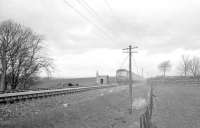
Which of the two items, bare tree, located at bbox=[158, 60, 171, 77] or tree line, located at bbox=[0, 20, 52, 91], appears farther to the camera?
bare tree, located at bbox=[158, 60, 171, 77]

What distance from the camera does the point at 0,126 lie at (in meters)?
9.61

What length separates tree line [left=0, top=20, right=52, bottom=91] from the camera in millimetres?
33478

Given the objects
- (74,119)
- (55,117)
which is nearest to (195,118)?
(74,119)

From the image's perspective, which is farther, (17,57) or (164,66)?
(164,66)

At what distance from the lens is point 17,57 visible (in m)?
35.7

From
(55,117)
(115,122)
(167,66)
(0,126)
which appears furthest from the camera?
(167,66)

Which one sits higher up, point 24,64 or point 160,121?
point 24,64

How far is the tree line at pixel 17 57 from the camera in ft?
110

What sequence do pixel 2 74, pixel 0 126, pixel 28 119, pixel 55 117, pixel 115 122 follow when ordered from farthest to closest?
1. pixel 2 74
2. pixel 115 122
3. pixel 55 117
4. pixel 28 119
5. pixel 0 126

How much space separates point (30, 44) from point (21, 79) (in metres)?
7.64

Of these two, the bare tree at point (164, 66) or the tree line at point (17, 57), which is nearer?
the tree line at point (17, 57)

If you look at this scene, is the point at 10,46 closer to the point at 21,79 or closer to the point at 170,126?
the point at 21,79

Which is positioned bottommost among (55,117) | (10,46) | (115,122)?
(115,122)

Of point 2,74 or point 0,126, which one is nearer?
point 0,126
